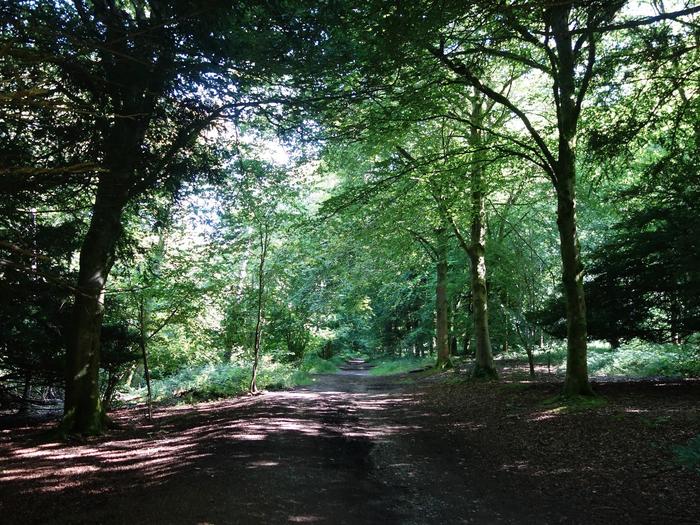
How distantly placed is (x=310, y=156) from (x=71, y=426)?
863 centimetres

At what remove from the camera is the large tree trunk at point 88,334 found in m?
8.27

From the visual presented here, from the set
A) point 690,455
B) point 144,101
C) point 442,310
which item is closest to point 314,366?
point 442,310

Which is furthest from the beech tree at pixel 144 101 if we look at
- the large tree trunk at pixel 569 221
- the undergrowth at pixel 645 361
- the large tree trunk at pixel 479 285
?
the undergrowth at pixel 645 361

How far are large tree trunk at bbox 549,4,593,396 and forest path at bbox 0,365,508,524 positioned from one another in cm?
304

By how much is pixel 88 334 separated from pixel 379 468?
600 cm

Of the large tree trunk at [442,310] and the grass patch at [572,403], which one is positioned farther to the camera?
the large tree trunk at [442,310]

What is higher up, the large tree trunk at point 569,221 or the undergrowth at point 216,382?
the large tree trunk at point 569,221

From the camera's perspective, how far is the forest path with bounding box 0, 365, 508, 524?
4.50 m

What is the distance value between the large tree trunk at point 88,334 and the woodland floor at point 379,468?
60 cm

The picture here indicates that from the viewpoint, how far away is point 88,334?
8.39 metres

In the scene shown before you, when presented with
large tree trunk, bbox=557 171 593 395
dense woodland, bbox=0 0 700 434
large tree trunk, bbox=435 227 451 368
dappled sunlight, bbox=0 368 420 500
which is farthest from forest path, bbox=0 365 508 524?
large tree trunk, bbox=435 227 451 368

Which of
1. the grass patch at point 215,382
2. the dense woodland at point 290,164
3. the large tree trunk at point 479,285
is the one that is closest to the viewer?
the dense woodland at point 290,164

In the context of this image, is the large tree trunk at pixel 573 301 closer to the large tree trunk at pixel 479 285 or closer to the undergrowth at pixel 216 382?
the large tree trunk at pixel 479 285

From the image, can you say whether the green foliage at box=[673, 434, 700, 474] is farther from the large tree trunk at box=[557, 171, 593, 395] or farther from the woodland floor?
the large tree trunk at box=[557, 171, 593, 395]
